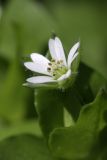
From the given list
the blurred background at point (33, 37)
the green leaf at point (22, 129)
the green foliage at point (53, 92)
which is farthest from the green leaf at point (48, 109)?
the green leaf at point (22, 129)

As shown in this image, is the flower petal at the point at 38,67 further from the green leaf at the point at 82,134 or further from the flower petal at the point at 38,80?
the green leaf at the point at 82,134

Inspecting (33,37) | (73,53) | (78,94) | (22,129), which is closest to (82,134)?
(78,94)

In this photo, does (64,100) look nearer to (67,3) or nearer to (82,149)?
(82,149)

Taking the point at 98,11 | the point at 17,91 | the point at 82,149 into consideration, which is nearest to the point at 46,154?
the point at 82,149

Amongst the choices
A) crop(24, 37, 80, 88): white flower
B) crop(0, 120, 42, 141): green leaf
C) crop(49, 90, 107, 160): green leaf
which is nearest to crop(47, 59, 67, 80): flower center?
crop(24, 37, 80, 88): white flower

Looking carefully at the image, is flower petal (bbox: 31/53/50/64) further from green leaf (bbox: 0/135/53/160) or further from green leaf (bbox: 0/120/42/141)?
green leaf (bbox: 0/120/42/141)

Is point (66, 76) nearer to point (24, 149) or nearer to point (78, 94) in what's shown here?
point (78, 94)
